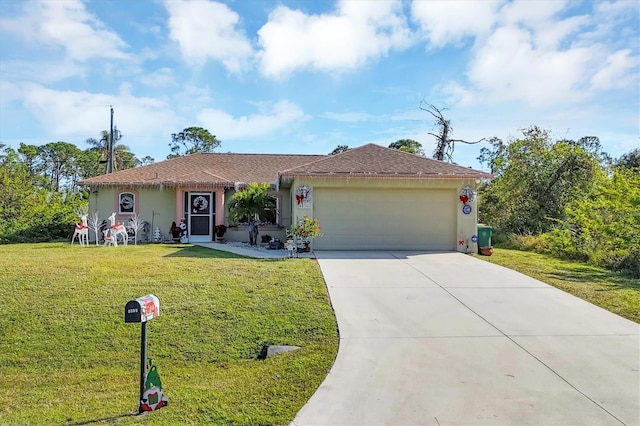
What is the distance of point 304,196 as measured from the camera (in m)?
13.0

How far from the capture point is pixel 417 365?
4.83 metres

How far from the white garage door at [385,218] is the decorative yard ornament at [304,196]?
311 mm

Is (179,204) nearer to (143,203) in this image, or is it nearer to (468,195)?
(143,203)

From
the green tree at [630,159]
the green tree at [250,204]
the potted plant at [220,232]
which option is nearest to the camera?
the green tree at [250,204]

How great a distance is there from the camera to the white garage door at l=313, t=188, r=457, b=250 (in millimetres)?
13367

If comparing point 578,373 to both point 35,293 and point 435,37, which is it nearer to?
point 35,293

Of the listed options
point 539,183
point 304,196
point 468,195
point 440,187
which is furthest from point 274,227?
point 539,183

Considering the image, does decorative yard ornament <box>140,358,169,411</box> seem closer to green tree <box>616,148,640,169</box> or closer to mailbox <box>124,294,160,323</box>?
mailbox <box>124,294,160,323</box>

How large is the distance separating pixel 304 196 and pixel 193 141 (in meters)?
42.3

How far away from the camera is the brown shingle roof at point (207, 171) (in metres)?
16.5

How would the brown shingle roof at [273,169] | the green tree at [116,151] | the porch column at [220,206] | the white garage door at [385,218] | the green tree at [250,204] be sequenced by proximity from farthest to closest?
the green tree at [116,151] → the porch column at [220,206] → the green tree at [250,204] → the white garage door at [385,218] → the brown shingle roof at [273,169]

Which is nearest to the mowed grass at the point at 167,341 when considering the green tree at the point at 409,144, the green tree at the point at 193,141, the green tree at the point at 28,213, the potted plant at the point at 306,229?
the potted plant at the point at 306,229

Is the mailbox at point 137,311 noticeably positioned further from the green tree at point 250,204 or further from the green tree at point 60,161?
the green tree at point 60,161

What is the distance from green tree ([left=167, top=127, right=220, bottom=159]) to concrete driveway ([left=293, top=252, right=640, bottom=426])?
45766 millimetres
